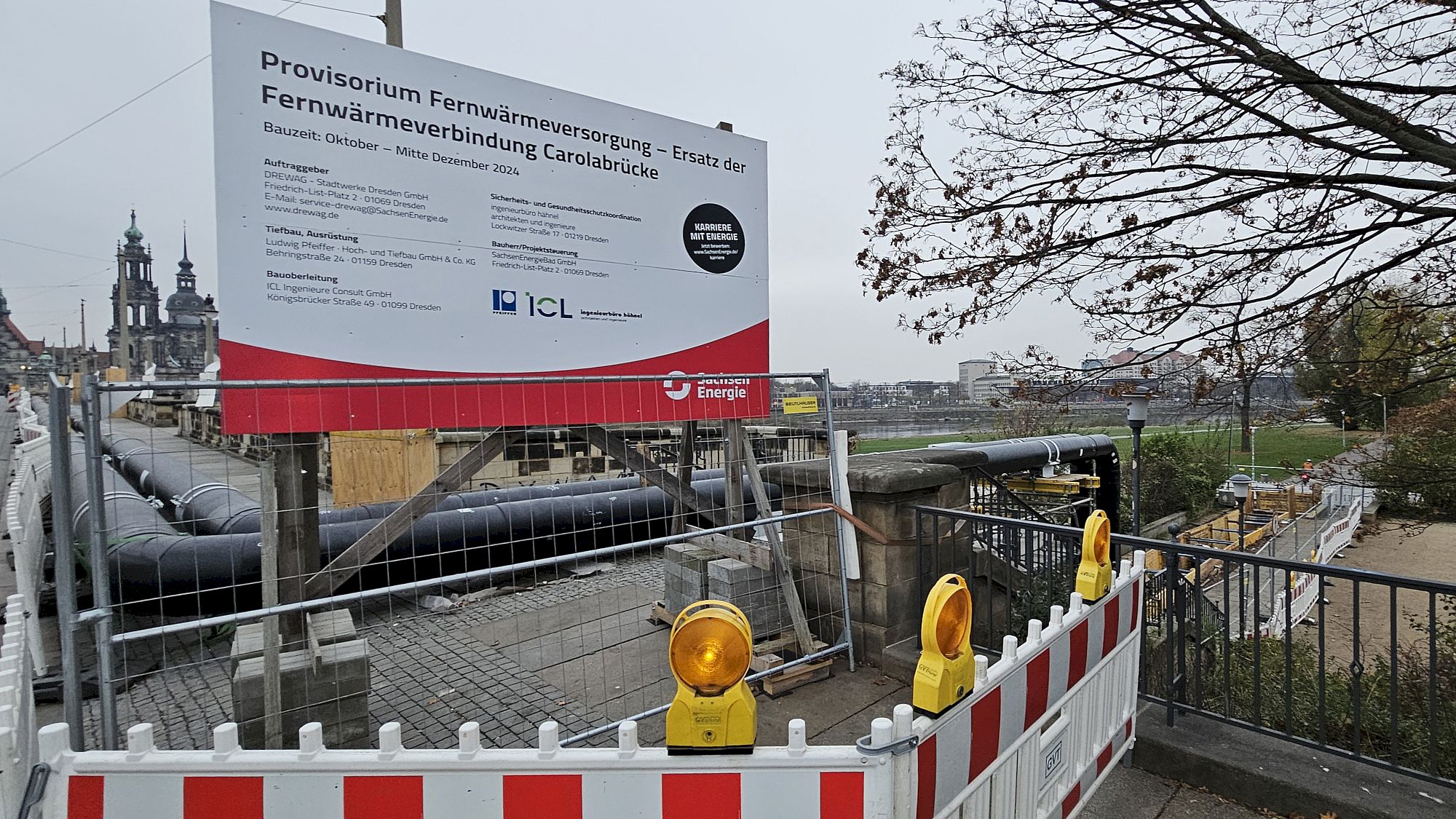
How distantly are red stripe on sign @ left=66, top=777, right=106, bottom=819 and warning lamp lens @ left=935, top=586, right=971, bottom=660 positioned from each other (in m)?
2.01

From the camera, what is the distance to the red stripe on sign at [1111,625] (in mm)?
2902

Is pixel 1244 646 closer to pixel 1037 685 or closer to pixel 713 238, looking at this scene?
pixel 1037 685

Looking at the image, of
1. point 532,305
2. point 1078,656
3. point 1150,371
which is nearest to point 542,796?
point 1078,656

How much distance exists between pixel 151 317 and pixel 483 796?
83.4 metres

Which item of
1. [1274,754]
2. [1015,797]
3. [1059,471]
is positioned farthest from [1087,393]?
[1059,471]

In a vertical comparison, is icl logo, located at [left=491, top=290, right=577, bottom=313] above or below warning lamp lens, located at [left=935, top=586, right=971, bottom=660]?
above

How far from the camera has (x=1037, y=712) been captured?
7.64 ft

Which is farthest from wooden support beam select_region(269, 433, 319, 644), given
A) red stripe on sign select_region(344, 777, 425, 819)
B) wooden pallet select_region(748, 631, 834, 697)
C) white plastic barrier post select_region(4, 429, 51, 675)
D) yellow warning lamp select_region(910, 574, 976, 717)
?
yellow warning lamp select_region(910, 574, 976, 717)

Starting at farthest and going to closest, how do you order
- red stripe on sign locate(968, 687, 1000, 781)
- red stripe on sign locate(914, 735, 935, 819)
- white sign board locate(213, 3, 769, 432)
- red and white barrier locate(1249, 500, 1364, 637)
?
red and white barrier locate(1249, 500, 1364, 637), white sign board locate(213, 3, 769, 432), red stripe on sign locate(968, 687, 1000, 781), red stripe on sign locate(914, 735, 935, 819)

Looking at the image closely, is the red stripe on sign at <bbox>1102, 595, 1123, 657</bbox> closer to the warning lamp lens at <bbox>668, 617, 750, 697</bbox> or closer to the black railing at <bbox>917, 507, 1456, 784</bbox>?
the black railing at <bbox>917, 507, 1456, 784</bbox>

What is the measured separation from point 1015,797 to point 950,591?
3.03ft

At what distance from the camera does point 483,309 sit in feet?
12.9

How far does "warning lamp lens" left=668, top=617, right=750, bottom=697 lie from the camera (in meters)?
1.58

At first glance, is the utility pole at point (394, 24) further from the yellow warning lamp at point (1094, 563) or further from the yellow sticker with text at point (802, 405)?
the yellow warning lamp at point (1094, 563)
